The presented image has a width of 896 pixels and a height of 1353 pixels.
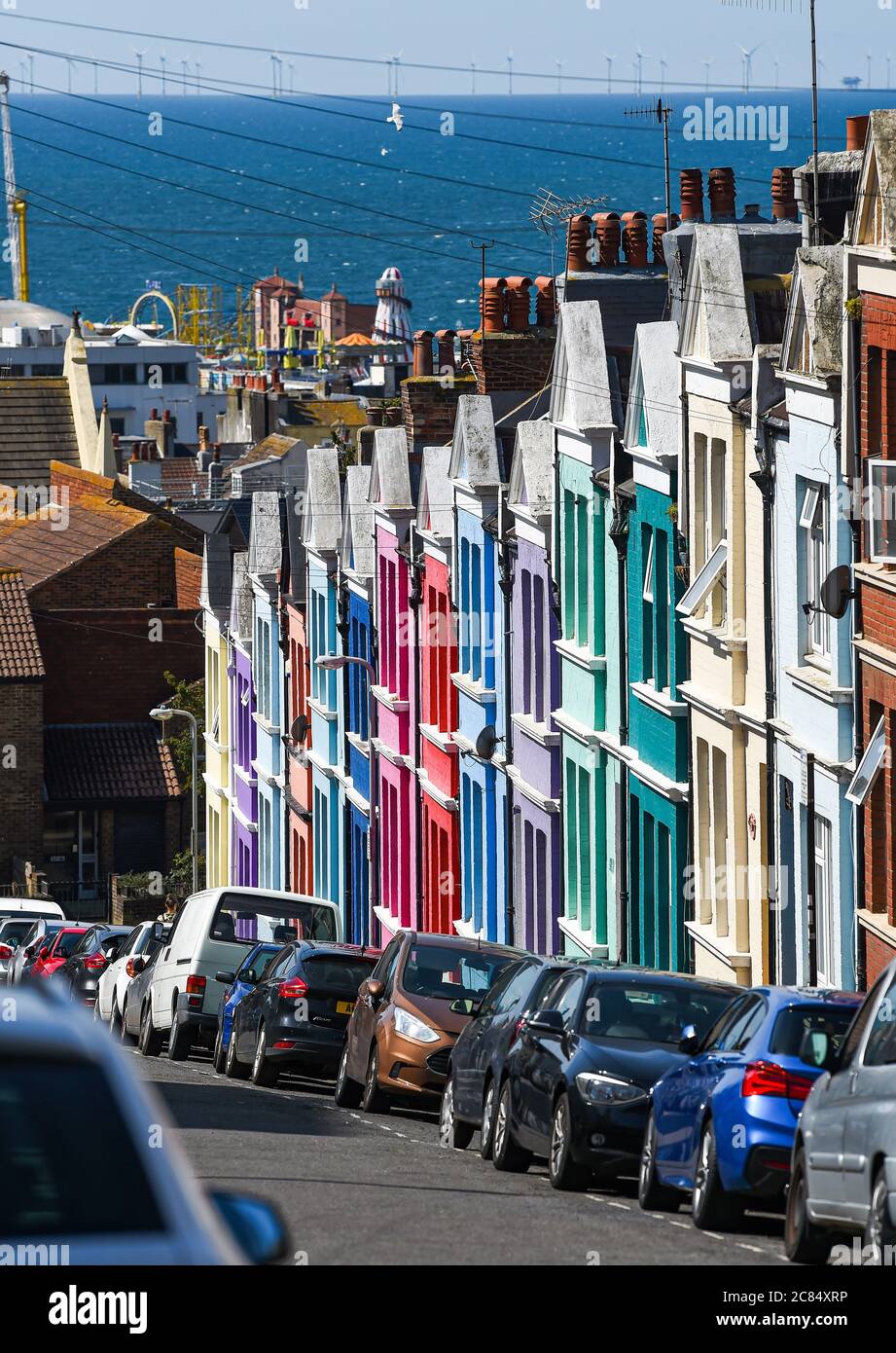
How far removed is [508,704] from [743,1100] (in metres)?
20.0

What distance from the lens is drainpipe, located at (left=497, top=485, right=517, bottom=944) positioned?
34719 millimetres

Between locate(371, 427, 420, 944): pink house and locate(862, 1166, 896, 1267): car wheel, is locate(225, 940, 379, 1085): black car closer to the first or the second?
locate(371, 427, 420, 944): pink house

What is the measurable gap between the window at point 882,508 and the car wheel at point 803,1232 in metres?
9.68

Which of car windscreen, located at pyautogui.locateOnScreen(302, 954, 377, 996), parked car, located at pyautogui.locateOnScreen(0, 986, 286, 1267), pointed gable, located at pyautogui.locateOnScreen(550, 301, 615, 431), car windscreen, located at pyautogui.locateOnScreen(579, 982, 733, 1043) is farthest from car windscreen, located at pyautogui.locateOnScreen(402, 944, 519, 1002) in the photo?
parked car, located at pyautogui.locateOnScreen(0, 986, 286, 1267)

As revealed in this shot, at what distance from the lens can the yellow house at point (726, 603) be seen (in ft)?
86.5

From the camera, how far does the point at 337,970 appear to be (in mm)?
28266

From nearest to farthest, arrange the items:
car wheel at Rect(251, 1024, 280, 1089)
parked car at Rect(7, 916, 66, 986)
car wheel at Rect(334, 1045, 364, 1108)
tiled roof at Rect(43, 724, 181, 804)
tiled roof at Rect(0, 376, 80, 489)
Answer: car wheel at Rect(334, 1045, 364, 1108) < car wheel at Rect(251, 1024, 280, 1089) < parked car at Rect(7, 916, 66, 986) < tiled roof at Rect(43, 724, 181, 804) < tiled roof at Rect(0, 376, 80, 489)

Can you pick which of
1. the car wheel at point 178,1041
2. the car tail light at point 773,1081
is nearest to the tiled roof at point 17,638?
the car wheel at point 178,1041

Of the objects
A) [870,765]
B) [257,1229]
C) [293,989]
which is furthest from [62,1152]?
[293,989]

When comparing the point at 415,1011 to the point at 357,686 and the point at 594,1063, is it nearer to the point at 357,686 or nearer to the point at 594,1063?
the point at 594,1063

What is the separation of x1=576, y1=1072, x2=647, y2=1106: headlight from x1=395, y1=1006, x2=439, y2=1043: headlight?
272 inches

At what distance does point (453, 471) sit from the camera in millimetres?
37844

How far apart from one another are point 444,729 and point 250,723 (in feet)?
56.6
